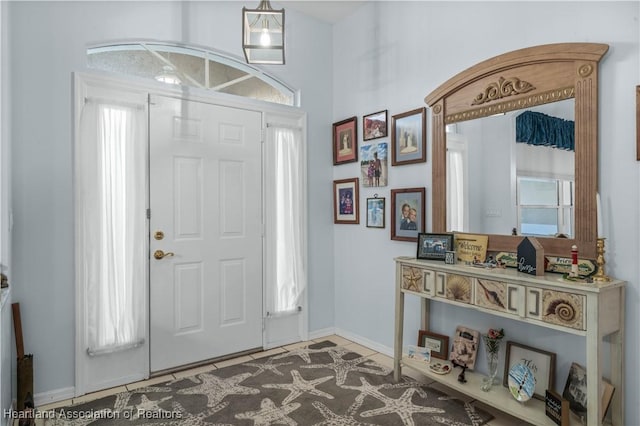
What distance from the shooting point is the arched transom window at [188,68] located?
9.36 feet

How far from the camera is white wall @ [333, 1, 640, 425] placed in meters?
1.98

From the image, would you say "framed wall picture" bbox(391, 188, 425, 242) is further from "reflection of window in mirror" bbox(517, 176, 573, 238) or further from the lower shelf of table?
the lower shelf of table

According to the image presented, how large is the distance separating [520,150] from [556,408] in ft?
4.90

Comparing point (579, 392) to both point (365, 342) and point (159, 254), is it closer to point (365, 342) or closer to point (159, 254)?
point (365, 342)

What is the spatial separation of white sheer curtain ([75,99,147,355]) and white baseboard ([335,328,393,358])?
1.93 metres

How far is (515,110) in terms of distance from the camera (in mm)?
2420

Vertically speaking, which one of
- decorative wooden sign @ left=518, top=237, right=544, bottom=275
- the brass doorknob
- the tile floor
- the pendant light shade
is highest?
the pendant light shade

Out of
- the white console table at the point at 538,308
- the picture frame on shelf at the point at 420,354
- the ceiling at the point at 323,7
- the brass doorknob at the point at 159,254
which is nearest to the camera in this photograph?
the white console table at the point at 538,308

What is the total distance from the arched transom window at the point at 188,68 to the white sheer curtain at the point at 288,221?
0.45m

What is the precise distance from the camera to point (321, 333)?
3.91 metres

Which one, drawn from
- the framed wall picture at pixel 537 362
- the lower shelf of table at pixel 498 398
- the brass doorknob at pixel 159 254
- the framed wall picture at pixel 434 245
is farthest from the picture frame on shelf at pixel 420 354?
the brass doorknob at pixel 159 254

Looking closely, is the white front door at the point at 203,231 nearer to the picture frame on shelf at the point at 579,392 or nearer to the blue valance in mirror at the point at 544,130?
the blue valance in mirror at the point at 544,130

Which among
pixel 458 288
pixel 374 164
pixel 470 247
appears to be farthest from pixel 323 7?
pixel 458 288

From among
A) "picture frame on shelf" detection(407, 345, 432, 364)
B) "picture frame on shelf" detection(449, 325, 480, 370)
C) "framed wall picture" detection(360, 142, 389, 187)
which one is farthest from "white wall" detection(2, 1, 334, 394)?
"picture frame on shelf" detection(449, 325, 480, 370)
